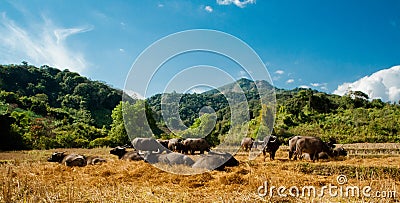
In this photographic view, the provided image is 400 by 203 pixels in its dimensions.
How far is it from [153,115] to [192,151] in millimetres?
6161

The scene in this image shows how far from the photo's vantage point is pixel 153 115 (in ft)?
70.9

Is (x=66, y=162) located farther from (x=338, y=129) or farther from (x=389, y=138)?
(x=338, y=129)

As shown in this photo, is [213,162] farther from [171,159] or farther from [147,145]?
[147,145]

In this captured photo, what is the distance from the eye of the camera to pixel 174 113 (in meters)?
10.6

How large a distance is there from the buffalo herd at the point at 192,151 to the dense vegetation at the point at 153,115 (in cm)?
117

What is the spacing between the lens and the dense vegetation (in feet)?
52.5

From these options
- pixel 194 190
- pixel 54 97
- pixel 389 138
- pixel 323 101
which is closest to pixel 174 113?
pixel 194 190

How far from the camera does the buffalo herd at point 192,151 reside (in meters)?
8.40

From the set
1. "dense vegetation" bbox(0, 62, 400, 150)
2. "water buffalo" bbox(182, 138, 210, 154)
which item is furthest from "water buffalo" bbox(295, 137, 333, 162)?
"water buffalo" bbox(182, 138, 210, 154)

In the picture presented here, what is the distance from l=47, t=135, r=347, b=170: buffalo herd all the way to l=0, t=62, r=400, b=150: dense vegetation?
117cm

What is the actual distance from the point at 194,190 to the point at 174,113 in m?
5.35

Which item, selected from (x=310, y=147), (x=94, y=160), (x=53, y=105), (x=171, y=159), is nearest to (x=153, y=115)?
(x=94, y=160)

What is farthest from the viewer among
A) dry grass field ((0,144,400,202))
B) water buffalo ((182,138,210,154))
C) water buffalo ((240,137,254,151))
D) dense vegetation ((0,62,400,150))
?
water buffalo ((240,137,254,151))

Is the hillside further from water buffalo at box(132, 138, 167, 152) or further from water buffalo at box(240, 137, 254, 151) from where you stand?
water buffalo at box(240, 137, 254, 151)
